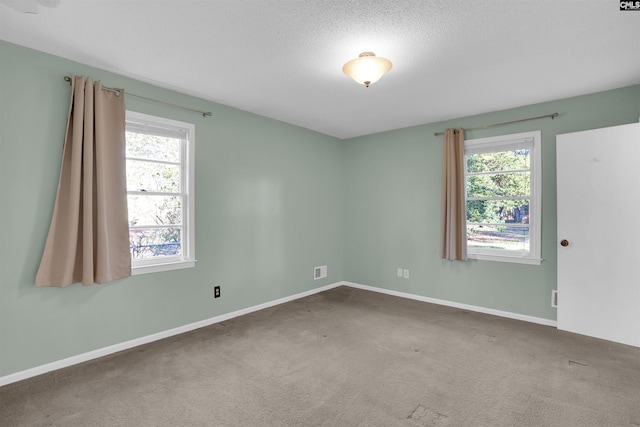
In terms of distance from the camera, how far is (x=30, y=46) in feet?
8.19

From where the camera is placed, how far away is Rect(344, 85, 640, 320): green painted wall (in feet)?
11.8

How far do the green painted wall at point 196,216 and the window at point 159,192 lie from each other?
11 cm

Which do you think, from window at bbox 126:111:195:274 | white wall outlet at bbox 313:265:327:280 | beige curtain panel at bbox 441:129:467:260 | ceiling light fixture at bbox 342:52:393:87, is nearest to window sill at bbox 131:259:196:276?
window at bbox 126:111:195:274

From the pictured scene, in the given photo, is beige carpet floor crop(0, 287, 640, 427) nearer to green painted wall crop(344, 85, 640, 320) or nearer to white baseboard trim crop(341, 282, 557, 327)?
white baseboard trim crop(341, 282, 557, 327)

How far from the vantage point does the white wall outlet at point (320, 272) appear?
511 cm

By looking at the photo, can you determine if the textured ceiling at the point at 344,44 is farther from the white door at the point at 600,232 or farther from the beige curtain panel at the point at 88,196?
the white door at the point at 600,232

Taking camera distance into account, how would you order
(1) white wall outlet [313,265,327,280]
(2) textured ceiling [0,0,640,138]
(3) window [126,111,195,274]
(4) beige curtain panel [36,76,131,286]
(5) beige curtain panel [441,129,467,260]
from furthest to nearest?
1. (1) white wall outlet [313,265,327,280]
2. (5) beige curtain panel [441,129,467,260]
3. (3) window [126,111,195,274]
4. (4) beige curtain panel [36,76,131,286]
5. (2) textured ceiling [0,0,640,138]

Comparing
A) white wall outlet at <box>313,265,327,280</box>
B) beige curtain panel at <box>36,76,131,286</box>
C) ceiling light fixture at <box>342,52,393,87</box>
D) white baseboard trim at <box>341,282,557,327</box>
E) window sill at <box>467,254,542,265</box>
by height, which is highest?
ceiling light fixture at <box>342,52,393,87</box>

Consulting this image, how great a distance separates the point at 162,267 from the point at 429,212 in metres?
3.51

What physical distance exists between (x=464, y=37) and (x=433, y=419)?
261 cm

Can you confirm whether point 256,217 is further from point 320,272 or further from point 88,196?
point 88,196

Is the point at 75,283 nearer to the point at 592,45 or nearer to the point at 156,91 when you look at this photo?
the point at 156,91

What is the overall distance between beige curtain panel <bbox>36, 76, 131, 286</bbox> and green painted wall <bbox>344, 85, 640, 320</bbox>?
139 inches

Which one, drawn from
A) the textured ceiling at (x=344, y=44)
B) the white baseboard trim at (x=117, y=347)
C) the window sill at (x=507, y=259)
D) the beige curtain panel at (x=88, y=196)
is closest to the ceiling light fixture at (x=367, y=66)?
the textured ceiling at (x=344, y=44)
